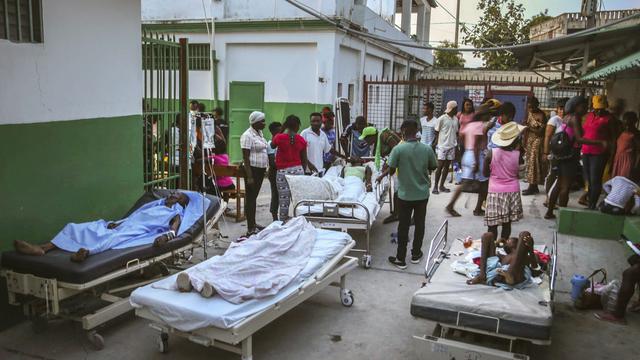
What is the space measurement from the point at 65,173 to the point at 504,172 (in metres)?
5.09

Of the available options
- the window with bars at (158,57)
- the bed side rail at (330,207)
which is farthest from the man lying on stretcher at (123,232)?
the window with bars at (158,57)

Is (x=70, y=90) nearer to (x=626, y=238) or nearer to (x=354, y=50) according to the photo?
(x=626, y=238)

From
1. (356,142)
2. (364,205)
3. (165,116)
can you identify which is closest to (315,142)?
(364,205)

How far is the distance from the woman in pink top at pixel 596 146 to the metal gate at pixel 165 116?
631 cm

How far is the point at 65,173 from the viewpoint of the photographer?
582 cm

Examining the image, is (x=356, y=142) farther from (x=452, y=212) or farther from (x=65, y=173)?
(x=65, y=173)

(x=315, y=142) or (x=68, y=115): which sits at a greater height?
(x=68, y=115)

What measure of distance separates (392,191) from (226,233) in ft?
10.5

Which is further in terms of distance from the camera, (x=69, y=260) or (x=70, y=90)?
(x=70, y=90)

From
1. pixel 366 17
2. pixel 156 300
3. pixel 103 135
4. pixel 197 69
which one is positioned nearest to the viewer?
pixel 156 300

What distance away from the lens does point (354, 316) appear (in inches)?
224

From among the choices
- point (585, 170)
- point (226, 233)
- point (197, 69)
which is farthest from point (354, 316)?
point (197, 69)

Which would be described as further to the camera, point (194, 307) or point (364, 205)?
point (364, 205)

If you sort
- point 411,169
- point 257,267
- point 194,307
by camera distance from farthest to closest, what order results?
point 411,169
point 257,267
point 194,307
